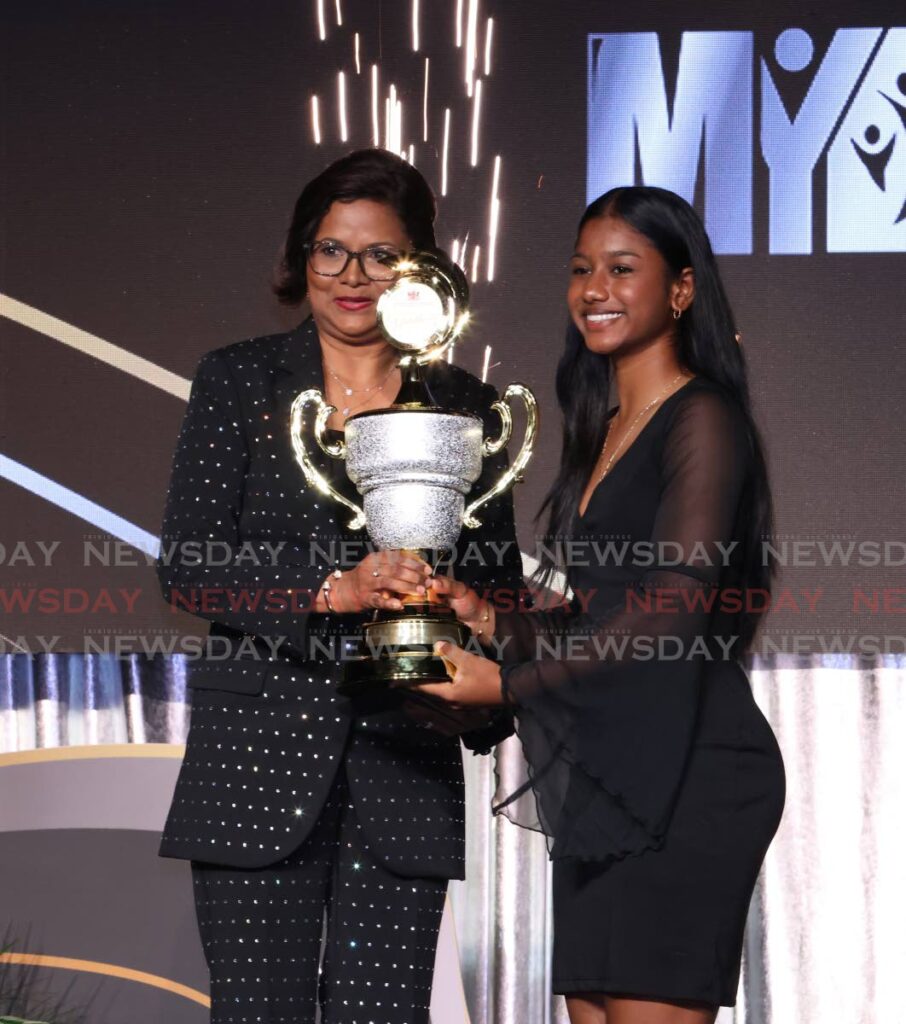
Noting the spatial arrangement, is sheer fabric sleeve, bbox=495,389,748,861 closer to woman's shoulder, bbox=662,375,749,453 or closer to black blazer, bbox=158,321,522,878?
woman's shoulder, bbox=662,375,749,453

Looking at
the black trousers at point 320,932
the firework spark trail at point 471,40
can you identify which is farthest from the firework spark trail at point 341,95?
the black trousers at point 320,932

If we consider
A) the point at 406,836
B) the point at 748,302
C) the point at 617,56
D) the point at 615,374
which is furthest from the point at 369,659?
the point at 617,56

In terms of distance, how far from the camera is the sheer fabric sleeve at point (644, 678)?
1549mm

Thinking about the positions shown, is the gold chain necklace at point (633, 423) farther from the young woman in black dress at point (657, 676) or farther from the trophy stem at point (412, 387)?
the trophy stem at point (412, 387)

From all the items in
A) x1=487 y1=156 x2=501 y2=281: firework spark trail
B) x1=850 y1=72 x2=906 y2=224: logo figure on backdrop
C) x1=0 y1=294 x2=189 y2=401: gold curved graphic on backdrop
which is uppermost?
x1=850 y1=72 x2=906 y2=224: logo figure on backdrop

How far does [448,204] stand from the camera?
289cm

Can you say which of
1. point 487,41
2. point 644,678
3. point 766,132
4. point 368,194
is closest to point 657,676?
point 644,678

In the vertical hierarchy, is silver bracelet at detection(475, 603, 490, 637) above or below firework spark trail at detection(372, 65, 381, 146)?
below

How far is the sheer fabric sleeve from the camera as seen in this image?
1.55 metres

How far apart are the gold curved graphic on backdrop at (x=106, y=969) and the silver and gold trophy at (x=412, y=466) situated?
3.91ft

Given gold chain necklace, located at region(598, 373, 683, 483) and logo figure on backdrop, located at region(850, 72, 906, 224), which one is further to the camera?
logo figure on backdrop, located at region(850, 72, 906, 224)

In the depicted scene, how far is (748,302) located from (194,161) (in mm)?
1033

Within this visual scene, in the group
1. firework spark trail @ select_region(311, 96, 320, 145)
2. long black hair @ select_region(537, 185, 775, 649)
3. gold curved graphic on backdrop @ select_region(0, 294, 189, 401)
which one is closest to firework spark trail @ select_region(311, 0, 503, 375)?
firework spark trail @ select_region(311, 96, 320, 145)

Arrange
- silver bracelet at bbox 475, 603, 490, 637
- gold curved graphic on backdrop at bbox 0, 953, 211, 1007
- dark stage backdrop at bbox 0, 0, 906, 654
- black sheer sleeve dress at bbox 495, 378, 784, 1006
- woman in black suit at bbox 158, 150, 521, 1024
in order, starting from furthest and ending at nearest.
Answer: dark stage backdrop at bbox 0, 0, 906, 654 < gold curved graphic on backdrop at bbox 0, 953, 211, 1007 < silver bracelet at bbox 475, 603, 490, 637 < woman in black suit at bbox 158, 150, 521, 1024 < black sheer sleeve dress at bbox 495, 378, 784, 1006
